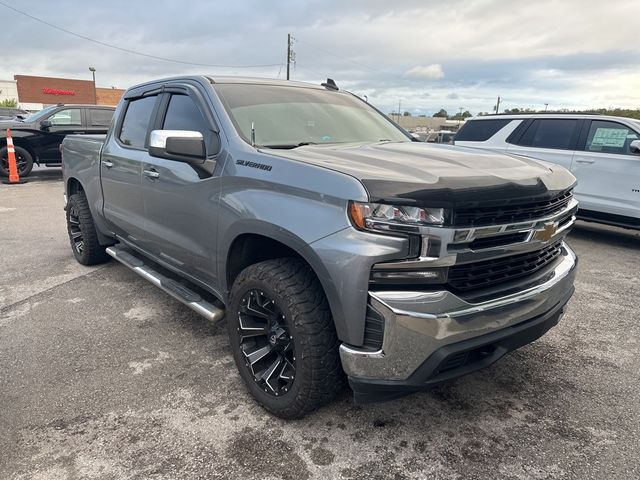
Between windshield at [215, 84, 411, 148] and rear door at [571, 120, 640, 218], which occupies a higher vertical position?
windshield at [215, 84, 411, 148]

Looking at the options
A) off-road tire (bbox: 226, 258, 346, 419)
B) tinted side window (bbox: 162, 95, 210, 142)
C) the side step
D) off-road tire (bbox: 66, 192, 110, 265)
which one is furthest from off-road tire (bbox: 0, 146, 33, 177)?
off-road tire (bbox: 226, 258, 346, 419)

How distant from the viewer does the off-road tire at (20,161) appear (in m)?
11.4

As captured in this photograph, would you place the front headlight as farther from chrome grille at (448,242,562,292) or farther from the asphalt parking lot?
the asphalt parking lot

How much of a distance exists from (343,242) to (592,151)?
6307 millimetres

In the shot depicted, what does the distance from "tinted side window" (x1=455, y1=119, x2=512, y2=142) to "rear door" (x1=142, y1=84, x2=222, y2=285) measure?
594cm

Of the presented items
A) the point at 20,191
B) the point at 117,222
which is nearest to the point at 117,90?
the point at 20,191

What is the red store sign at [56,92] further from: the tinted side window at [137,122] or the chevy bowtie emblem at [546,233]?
the chevy bowtie emblem at [546,233]

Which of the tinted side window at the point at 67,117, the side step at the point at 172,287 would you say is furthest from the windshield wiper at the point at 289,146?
the tinted side window at the point at 67,117

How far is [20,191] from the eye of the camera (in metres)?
10.3

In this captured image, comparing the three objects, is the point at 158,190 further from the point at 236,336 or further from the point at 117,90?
the point at 117,90

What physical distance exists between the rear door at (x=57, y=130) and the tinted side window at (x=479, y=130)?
31.5 ft

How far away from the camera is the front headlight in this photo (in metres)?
1.98

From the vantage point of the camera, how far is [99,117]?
12375 millimetres

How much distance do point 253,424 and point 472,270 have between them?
1.41 meters
